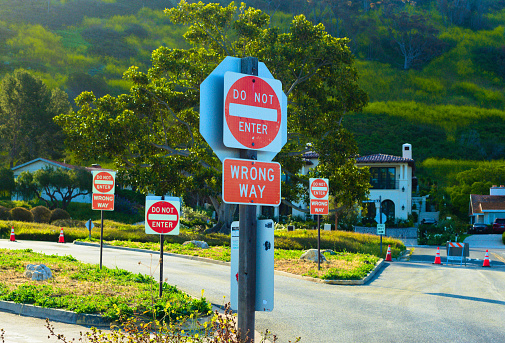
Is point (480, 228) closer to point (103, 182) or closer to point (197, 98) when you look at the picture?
point (197, 98)

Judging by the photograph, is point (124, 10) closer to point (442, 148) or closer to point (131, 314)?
point (442, 148)

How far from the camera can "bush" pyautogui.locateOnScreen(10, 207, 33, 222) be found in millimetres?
38750

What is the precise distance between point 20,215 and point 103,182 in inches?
1139

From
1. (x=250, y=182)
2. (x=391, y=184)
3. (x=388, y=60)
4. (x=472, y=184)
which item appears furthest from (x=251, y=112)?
(x=388, y=60)

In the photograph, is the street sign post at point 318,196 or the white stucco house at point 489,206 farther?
the white stucco house at point 489,206

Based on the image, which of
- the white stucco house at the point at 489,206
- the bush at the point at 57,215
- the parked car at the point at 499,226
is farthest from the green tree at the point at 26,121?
the parked car at the point at 499,226

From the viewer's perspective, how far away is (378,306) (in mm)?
11023

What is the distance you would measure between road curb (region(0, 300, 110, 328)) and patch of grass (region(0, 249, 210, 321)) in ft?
0.38

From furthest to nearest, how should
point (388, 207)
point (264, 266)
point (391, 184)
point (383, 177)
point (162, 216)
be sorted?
point (388, 207) < point (383, 177) < point (391, 184) < point (162, 216) < point (264, 266)

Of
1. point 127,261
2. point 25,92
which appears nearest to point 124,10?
point 25,92

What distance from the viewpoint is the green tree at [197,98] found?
96.7 feet

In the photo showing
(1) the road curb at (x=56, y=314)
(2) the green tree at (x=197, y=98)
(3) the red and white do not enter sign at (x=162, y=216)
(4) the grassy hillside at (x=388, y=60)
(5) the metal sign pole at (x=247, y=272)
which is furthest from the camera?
(4) the grassy hillside at (x=388, y=60)

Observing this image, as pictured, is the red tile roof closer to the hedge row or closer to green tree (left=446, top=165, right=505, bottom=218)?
green tree (left=446, top=165, right=505, bottom=218)

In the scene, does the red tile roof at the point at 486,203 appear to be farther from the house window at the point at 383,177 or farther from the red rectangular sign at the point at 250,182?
Answer: the red rectangular sign at the point at 250,182
